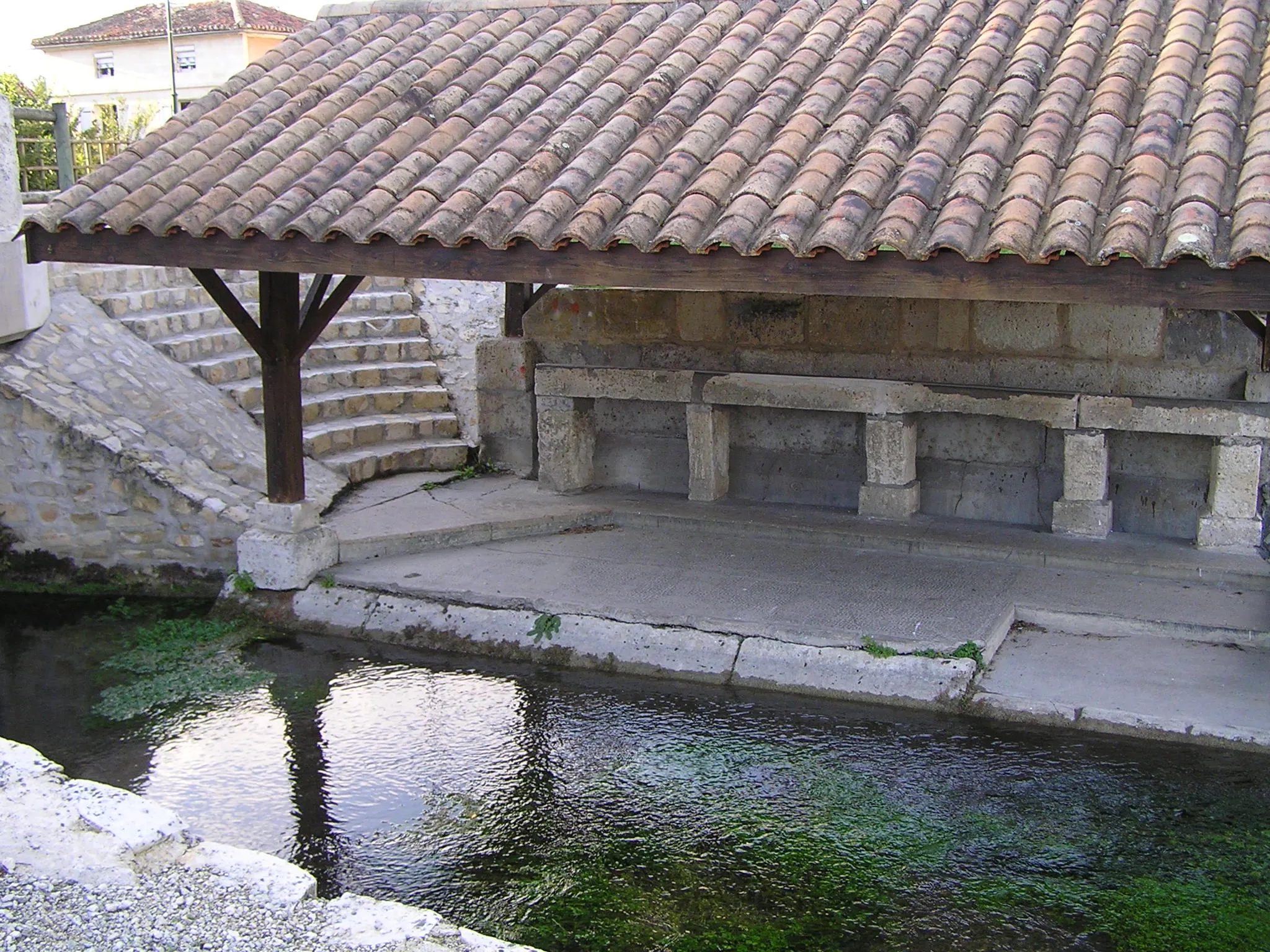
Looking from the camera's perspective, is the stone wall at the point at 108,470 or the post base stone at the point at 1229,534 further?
the stone wall at the point at 108,470

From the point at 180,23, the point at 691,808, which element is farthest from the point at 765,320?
the point at 180,23

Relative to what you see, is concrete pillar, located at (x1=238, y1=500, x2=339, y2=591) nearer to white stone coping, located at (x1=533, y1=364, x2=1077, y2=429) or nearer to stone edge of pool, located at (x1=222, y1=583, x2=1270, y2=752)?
stone edge of pool, located at (x1=222, y1=583, x2=1270, y2=752)

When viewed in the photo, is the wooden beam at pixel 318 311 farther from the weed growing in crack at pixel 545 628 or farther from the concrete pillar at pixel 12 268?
the concrete pillar at pixel 12 268

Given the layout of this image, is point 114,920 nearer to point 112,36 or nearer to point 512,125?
point 512,125

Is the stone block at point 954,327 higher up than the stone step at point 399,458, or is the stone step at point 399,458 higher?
the stone block at point 954,327

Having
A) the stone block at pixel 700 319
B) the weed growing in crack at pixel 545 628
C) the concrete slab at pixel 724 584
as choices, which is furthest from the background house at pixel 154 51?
the weed growing in crack at pixel 545 628

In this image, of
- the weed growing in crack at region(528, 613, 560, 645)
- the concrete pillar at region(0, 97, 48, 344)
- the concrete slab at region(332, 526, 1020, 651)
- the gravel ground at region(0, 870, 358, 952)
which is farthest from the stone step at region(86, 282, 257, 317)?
the gravel ground at region(0, 870, 358, 952)

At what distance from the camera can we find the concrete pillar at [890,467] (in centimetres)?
852

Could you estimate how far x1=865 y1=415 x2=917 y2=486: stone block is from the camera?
852 centimetres

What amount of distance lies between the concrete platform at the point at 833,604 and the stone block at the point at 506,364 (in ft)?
4.01

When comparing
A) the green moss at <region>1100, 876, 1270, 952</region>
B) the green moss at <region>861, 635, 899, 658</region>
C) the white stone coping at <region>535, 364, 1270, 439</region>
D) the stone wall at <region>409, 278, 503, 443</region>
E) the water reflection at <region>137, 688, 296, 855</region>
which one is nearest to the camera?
the green moss at <region>1100, 876, 1270, 952</region>

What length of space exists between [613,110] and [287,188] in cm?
188

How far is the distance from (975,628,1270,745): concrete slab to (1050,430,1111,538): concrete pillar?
4.16 feet

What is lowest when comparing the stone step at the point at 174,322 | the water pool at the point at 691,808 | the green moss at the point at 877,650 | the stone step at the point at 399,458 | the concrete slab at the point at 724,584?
the water pool at the point at 691,808
